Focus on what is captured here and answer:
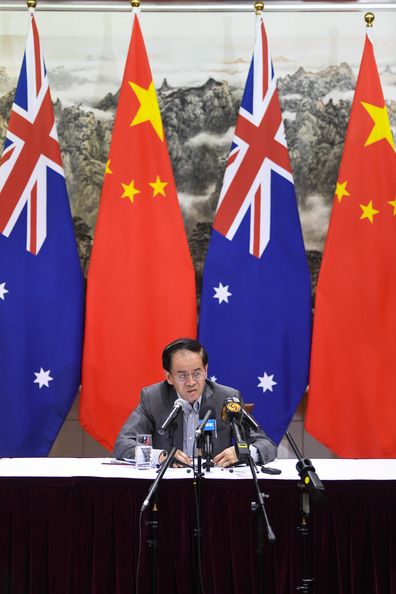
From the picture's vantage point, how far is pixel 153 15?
511 cm

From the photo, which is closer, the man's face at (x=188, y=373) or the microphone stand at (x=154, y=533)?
the microphone stand at (x=154, y=533)

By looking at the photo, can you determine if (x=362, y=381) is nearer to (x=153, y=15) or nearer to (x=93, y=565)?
(x=93, y=565)

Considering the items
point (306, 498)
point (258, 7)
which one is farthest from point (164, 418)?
point (258, 7)

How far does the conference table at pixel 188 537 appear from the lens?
2.85 m

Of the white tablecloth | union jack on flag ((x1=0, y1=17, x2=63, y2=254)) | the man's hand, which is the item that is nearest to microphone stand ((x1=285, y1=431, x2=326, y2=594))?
the white tablecloth

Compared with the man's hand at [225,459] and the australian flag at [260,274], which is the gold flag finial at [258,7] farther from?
the man's hand at [225,459]

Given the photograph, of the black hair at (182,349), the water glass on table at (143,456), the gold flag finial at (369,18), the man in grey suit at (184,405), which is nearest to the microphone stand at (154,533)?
the water glass on table at (143,456)

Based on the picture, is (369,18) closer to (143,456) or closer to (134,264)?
(134,264)

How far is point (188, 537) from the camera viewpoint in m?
2.87

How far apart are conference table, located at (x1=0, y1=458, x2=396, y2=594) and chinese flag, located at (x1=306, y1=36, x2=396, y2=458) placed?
1759 millimetres

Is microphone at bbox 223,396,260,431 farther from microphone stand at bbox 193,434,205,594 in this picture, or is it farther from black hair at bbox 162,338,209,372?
black hair at bbox 162,338,209,372

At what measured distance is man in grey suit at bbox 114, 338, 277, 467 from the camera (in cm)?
355

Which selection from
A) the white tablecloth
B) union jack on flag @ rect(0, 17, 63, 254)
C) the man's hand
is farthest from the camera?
union jack on flag @ rect(0, 17, 63, 254)

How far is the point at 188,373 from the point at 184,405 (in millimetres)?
153
